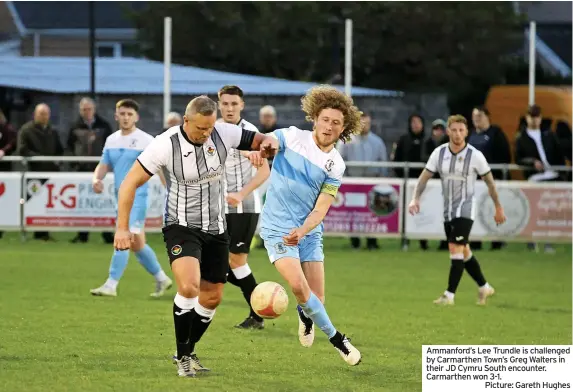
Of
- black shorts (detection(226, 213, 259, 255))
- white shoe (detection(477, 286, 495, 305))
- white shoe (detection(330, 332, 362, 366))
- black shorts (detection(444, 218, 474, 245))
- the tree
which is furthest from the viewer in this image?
the tree

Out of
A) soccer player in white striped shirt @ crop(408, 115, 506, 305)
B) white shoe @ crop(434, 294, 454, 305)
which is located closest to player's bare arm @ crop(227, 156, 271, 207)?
soccer player in white striped shirt @ crop(408, 115, 506, 305)

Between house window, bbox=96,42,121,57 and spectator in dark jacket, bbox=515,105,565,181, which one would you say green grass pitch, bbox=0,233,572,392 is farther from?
house window, bbox=96,42,121,57

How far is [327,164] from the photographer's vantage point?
10.1 metres

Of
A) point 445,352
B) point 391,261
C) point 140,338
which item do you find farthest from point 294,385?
point 391,261

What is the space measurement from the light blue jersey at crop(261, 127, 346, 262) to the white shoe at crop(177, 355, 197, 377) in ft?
3.49

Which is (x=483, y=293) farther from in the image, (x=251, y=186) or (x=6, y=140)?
(x=6, y=140)

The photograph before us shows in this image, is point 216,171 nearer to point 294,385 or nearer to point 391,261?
point 294,385

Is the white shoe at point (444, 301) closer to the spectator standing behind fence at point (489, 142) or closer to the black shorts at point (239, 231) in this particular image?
the black shorts at point (239, 231)

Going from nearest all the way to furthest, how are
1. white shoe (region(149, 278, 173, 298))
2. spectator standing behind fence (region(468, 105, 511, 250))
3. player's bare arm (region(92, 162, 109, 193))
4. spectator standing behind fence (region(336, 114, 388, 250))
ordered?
player's bare arm (region(92, 162, 109, 193)) → white shoe (region(149, 278, 173, 298)) → spectator standing behind fence (region(468, 105, 511, 250)) → spectator standing behind fence (region(336, 114, 388, 250))

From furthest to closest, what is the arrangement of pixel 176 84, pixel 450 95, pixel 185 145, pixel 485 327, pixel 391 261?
pixel 450 95
pixel 176 84
pixel 391 261
pixel 485 327
pixel 185 145

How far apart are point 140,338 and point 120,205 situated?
2443 millimetres

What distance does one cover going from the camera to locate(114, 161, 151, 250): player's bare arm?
358 inches

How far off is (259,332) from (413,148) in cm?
1110

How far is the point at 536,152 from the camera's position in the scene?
22.2m
